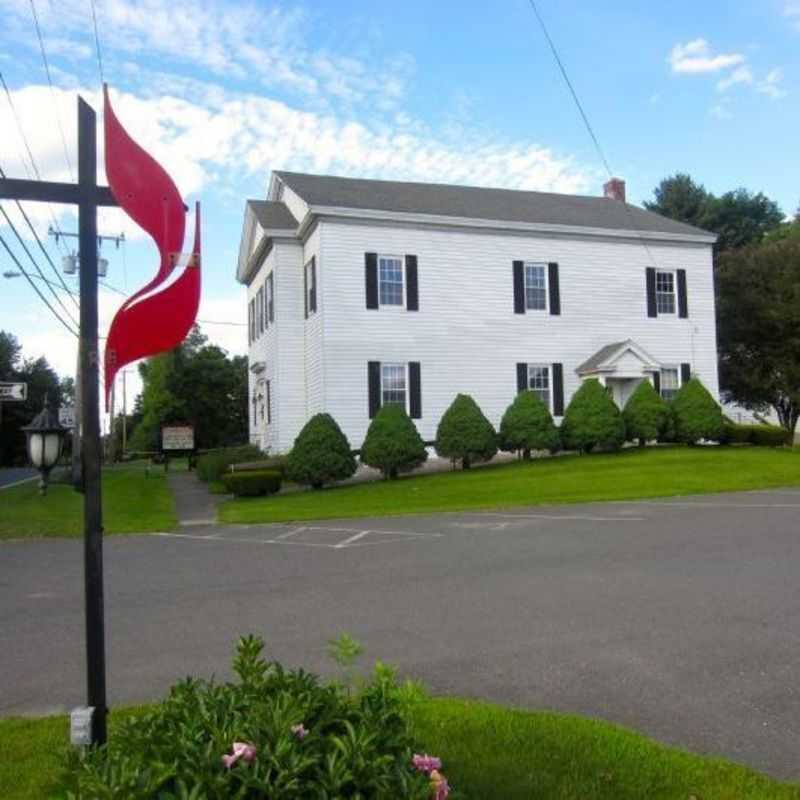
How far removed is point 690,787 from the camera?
386cm

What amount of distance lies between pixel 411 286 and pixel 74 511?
→ 12.8 metres

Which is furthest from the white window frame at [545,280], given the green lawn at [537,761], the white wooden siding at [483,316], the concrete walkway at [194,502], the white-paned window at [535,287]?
the green lawn at [537,761]

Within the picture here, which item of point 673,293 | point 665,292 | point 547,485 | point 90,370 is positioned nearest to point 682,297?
point 673,293

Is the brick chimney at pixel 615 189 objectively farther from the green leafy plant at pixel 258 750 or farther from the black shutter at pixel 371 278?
the green leafy plant at pixel 258 750

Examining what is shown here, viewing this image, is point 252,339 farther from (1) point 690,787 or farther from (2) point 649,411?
(1) point 690,787

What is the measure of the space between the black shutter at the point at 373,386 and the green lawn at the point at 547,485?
302cm

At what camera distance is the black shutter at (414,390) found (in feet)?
89.4

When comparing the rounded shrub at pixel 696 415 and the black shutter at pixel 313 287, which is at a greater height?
the black shutter at pixel 313 287

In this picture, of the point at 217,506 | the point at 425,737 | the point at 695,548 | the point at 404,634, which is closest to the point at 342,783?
the point at 425,737

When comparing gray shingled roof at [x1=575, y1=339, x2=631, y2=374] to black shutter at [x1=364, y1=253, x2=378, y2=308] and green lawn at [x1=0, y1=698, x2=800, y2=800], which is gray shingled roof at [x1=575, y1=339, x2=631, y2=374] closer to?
black shutter at [x1=364, y1=253, x2=378, y2=308]

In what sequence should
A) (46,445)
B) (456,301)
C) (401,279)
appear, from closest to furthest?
(46,445), (401,279), (456,301)

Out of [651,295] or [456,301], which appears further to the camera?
[651,295]

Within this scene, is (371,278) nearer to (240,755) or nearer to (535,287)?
(535,287)

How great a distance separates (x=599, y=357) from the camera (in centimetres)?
2905
